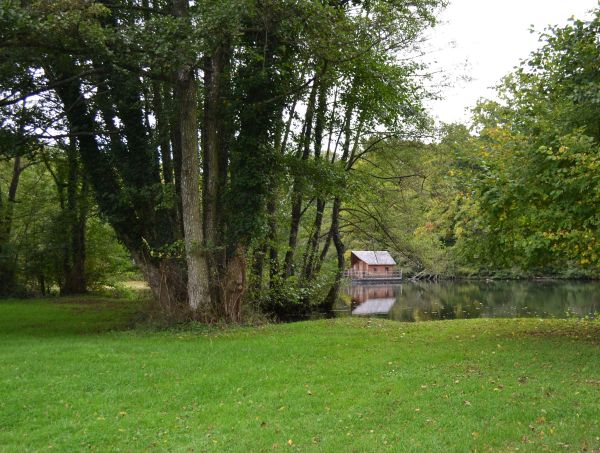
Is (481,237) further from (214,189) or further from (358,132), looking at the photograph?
(358,132)

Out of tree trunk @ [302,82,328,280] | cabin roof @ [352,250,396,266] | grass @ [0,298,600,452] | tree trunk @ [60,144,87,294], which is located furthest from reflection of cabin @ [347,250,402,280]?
grass @ [0,298,600,452]

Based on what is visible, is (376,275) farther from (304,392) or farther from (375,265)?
(304,392)

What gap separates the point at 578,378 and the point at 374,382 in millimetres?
2777

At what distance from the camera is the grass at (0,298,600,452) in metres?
5.32

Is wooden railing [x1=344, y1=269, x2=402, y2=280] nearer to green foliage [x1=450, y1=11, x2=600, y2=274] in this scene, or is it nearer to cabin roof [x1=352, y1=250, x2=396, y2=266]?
cabin roof [x1=352, y1=250, x2=396, y2=266]

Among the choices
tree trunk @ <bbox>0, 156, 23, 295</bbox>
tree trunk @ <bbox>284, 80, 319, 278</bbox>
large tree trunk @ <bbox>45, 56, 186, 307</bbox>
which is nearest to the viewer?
large tree trunk @ <bbox>45, 56, 186, 307</bbox>

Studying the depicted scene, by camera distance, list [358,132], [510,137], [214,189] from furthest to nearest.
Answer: [358,132] → [214,189] → [510,137]

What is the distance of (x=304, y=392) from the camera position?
687 cm

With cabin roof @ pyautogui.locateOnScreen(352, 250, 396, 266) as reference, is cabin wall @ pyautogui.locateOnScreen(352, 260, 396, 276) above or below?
below

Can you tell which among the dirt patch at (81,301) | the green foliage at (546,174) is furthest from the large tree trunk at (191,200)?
the dirt patch at (81,301)

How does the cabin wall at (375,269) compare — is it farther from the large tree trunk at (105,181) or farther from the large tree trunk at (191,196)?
the large tree trunk at (191,196)

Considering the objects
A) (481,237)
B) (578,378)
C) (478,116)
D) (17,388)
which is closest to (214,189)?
(481,237)

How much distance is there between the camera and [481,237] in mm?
10820

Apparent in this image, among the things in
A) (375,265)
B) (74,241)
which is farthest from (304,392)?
(375,265)
